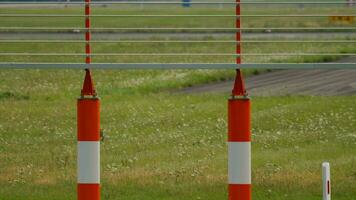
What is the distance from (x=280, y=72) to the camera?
25328 mm

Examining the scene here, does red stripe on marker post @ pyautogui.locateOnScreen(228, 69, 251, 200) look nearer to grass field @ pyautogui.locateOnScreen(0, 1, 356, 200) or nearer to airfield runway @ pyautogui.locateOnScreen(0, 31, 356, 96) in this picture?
grass field @ pyautogui.locateOnScreen(0, 1, 356, 200)

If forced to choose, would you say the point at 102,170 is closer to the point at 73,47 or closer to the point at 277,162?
the point at 277,162

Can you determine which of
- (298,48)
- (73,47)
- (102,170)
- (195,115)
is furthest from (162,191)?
(73,47)

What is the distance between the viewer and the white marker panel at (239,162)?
8.38m

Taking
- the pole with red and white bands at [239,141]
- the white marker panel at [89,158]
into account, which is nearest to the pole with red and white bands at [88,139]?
the white marker panel at [89,158]

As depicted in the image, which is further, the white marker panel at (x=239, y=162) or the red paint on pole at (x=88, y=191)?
the red paint on pole at (x=88, y=191)

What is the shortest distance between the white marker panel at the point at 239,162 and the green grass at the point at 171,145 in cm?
238

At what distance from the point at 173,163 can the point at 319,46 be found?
57.4ft

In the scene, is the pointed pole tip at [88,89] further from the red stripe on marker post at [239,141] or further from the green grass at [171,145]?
the green grass at [171,145]

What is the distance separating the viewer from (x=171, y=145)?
14.0m

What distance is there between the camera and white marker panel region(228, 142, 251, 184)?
838 cm

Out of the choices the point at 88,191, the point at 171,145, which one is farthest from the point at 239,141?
the point at 171,145

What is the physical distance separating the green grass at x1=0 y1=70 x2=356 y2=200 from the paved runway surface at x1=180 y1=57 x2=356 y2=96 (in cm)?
133

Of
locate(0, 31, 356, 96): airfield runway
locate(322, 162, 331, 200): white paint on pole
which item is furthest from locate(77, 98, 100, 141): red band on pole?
locate(0, 31, 356, 96): airfield runway
